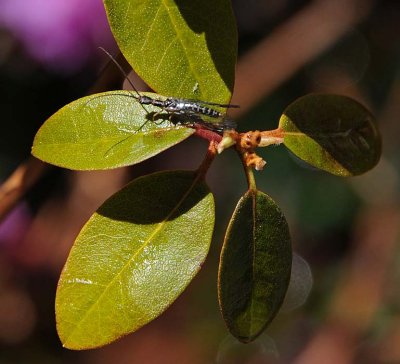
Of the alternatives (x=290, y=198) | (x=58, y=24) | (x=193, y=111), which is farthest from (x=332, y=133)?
(x=290, y=198)

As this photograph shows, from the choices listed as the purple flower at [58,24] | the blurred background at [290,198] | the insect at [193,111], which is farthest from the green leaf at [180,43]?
the blurred background at [290,198]

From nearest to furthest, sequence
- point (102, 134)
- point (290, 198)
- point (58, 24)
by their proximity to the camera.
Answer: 1. point (102, 134)
2. point (58, 24)
3. point (290, 198)

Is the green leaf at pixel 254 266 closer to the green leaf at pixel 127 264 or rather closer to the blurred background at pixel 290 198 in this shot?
→ the green leaf at pixel 127 264

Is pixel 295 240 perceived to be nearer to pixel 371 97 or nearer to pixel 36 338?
pixel 371 97

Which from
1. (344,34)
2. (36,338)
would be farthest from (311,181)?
(36,338)

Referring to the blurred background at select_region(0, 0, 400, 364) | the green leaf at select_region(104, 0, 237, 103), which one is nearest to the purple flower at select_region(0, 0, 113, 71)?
the blurred background at select_region(0, 0, 400, 364)

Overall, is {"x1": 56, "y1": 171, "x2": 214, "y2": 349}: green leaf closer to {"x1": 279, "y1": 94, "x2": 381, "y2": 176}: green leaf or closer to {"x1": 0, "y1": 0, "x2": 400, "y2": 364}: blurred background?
{"x1": 279, "y1": 94, "x2": 381, "y2": 176}: green leaf

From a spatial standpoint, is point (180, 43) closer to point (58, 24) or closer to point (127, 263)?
point (127, 263)
